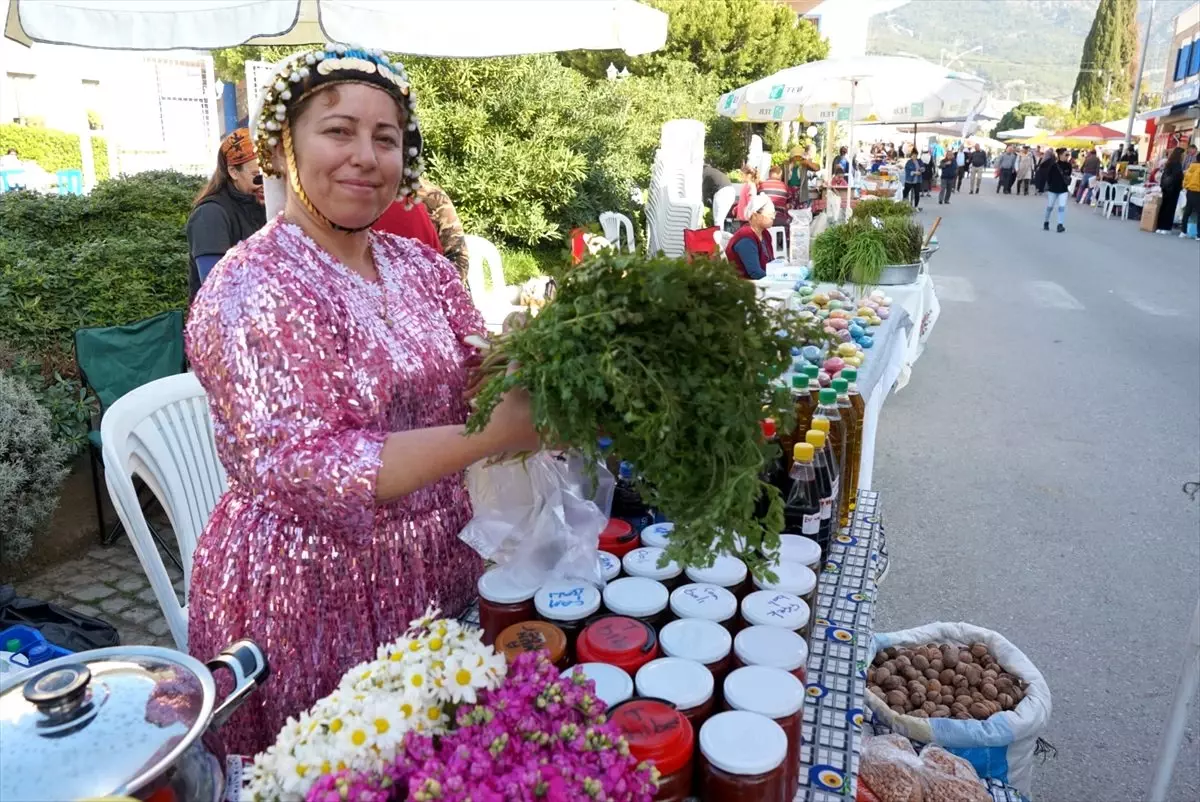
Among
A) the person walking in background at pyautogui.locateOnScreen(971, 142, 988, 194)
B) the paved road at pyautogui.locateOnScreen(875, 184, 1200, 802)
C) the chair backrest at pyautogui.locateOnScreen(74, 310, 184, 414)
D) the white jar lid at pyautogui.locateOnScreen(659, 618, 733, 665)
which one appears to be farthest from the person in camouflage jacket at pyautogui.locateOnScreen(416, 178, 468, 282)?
the person walking in background at pyautogui.locateOnScreen(971, 142, 988, 194)

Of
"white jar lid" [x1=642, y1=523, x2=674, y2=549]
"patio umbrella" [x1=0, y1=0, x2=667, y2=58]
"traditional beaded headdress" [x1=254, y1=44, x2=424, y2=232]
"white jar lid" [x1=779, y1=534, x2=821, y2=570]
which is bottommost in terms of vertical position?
"white jar lid" [x1=779, y1=534, x2=821, y2=570]

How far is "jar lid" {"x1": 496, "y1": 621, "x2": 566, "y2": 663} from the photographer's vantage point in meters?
1.33

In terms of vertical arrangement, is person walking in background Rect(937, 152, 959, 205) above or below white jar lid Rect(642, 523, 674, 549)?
above

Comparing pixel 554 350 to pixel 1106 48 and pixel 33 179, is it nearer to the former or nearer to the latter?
pixel 33 179

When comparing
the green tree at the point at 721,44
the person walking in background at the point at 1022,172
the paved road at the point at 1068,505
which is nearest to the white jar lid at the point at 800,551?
the paved road at the point at 1068,505

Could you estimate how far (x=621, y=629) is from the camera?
138 cm

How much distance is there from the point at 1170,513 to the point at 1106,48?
240ft

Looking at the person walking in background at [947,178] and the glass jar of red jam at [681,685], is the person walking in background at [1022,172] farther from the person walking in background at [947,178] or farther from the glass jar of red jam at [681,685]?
the glass jar of red jam at [681,685]

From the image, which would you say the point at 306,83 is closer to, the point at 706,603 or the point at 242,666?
the point at 242,666

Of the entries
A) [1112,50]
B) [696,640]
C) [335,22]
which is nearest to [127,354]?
[335,22]

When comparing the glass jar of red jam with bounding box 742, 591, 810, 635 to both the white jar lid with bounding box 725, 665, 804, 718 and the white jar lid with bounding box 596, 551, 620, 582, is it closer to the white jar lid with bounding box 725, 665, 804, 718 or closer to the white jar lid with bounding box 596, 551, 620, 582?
the white jar lid with bounding box 725, 665, 804, 718

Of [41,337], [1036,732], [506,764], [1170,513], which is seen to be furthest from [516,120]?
[506,764]

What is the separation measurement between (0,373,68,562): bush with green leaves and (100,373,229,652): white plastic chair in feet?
6.31

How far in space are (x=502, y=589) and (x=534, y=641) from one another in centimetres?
18
